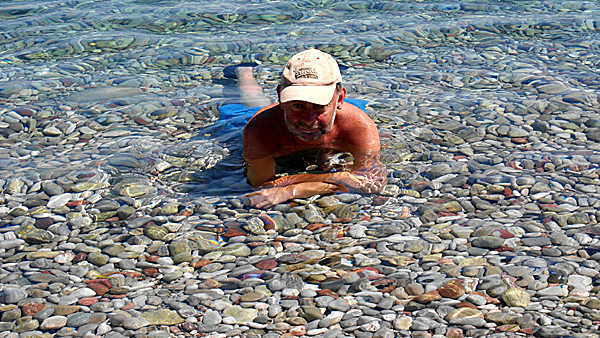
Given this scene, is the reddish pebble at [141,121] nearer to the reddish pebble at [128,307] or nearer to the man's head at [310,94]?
the man's head at [310,94]

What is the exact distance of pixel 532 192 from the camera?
4859mm

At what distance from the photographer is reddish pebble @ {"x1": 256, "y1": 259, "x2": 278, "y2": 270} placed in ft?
13.2

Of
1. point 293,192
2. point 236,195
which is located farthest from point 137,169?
point 293,192

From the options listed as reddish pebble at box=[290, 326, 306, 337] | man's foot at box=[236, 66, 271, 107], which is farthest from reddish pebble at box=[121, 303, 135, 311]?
man's foot at box=[236, 66, 271, 107]

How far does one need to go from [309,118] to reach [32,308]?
238cm

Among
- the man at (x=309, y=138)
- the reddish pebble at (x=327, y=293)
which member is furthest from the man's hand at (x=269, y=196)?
the reddish pebble at (x=327, y=293)

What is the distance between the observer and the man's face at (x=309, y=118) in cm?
467

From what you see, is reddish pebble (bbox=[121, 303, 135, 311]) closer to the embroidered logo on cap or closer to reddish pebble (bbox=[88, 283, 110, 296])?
reddish pebble (bbox=[88, 283, 110, 296])

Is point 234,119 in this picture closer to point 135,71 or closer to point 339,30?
point 135,71

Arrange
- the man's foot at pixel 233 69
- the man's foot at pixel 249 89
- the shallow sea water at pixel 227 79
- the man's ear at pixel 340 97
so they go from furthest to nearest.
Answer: the man's foot at pixel 233 69 < the man's foot at pixel 249 89 < the shallow sea water at pixel 227 79 < the man's ear at pixel 340 97

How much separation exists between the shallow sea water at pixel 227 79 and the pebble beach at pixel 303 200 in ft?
0.13

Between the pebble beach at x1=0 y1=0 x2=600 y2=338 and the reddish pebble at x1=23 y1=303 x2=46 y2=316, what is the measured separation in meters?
0.01

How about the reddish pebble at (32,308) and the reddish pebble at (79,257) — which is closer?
the reddish pebble at (32,308)

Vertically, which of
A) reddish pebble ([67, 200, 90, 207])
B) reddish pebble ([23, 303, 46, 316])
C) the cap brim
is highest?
the cap brim
